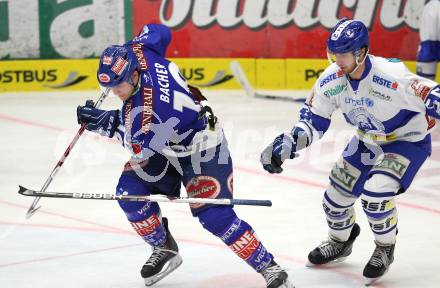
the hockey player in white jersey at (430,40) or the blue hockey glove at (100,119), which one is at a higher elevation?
the blue hockey glove at (100,119)

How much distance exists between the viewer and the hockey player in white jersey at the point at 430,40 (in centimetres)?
978

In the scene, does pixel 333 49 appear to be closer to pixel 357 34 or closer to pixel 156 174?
pixel 357 34

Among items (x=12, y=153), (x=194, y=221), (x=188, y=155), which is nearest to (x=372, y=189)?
(x=188, y=155)

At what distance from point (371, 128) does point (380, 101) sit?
0.17 meters

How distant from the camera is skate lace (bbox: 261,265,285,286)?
15.2 ft

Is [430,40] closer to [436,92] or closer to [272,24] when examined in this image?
[272,24]

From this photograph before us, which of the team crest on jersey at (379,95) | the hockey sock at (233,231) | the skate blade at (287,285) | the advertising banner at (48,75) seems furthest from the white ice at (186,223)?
the advertising banner at (48,75)

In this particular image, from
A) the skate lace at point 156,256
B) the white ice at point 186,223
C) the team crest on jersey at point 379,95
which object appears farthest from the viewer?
the white ice at point 186,223

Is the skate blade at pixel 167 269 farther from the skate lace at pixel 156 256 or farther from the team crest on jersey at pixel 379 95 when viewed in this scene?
the team crest on jersey at pixel 379 95

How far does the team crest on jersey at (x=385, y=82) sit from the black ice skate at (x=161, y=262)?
123 cm

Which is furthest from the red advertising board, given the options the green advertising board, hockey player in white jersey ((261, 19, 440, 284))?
hockey player in white jersey ((261, 19, 440, 284))

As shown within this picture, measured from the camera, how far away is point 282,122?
926 cm

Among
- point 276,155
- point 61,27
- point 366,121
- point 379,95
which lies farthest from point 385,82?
point 61,27

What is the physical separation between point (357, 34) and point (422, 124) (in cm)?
54
